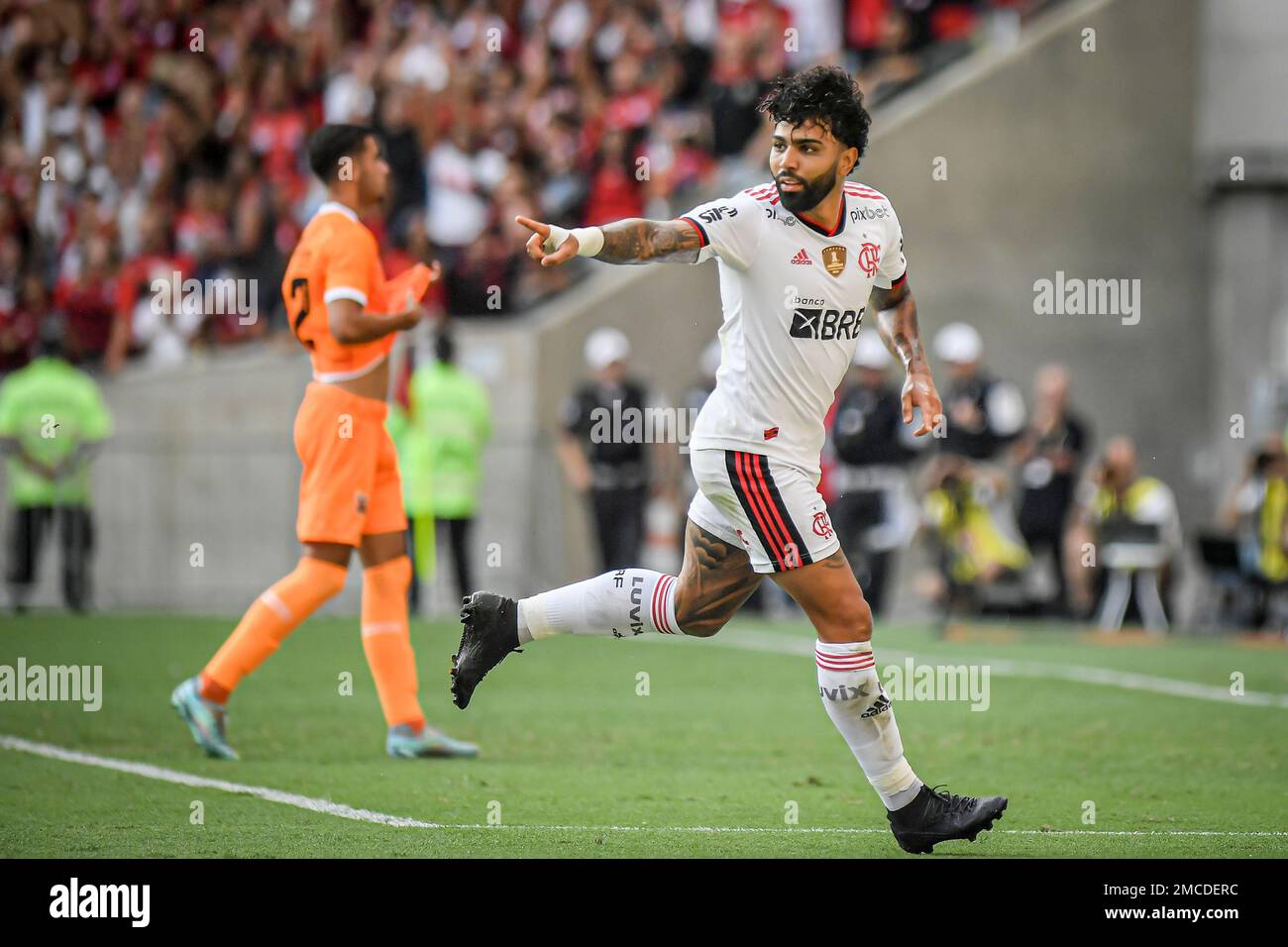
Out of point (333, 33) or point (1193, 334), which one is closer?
point (1193, 334)

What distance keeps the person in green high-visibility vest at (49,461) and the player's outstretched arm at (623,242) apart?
40.6 ft

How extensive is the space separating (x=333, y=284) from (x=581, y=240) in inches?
102

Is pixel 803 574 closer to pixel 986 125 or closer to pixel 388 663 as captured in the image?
pixel 388 663

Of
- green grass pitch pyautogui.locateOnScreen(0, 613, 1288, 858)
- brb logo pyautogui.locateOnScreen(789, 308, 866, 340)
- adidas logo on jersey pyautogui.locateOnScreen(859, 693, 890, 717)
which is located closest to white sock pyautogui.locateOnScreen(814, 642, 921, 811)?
adidas logo on jersey pyautogui.locateOnScreen(859, 693, 890, 717)

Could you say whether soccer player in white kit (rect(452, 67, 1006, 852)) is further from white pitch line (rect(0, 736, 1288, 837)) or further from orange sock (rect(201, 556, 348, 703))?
orange sock (rect(201, 556, 348, 703))

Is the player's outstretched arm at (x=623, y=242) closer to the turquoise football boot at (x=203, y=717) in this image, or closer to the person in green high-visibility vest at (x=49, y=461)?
the turquoise football boot at (x=203, y=717)

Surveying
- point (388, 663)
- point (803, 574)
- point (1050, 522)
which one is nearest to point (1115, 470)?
point (1050, 522)

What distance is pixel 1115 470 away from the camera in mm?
Answer: 17297

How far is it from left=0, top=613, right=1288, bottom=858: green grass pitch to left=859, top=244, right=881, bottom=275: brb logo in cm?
202

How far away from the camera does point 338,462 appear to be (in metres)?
8.69
